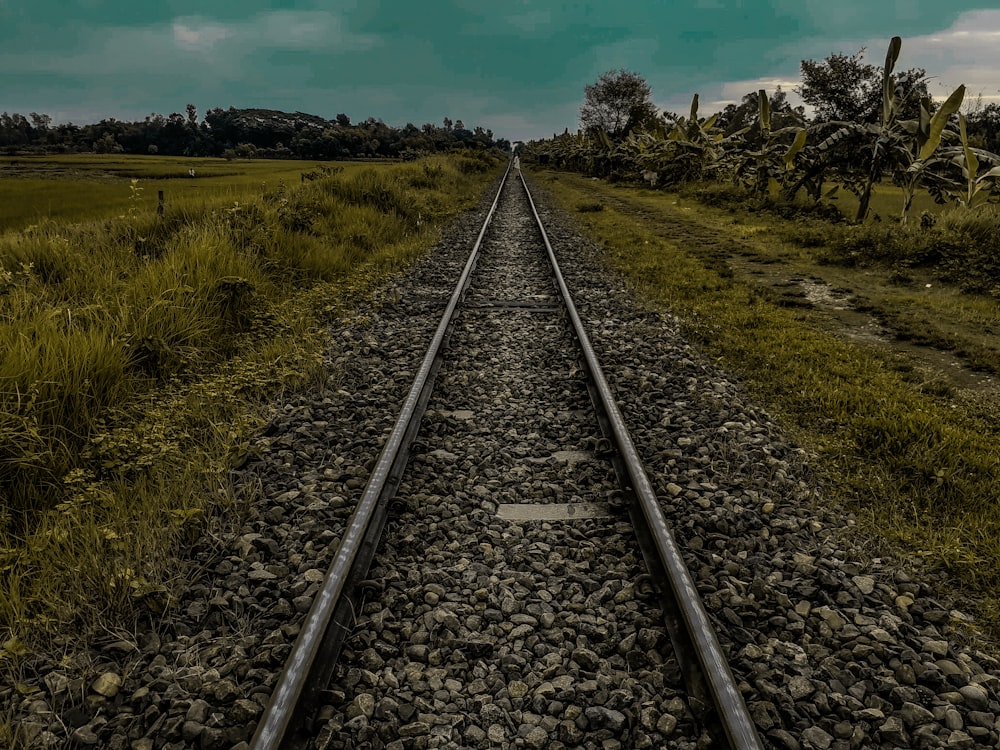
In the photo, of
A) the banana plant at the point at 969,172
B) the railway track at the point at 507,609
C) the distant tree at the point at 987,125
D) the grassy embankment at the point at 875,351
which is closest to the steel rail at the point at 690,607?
the railway track at the point at 507,609

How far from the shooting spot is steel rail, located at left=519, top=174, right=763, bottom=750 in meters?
1.96

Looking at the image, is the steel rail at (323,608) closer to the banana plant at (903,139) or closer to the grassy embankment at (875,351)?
A: the grassy embankment at (875,351)

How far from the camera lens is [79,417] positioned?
4051mm

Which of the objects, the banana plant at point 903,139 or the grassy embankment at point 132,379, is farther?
the banana plant at point 903,139

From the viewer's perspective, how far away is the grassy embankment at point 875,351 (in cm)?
333

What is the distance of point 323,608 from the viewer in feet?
8.05

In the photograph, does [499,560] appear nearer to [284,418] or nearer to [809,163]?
[284,418]

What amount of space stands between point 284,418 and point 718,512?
3201mm

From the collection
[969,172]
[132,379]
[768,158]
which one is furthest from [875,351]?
[768,158]

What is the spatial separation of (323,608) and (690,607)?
5.16ft

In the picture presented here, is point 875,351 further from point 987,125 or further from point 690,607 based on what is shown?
point 987,125

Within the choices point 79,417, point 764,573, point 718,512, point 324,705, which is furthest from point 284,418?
point 764,573

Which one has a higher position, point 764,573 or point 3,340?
point 3,340

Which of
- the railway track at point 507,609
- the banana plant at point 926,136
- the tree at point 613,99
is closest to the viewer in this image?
the railway track at point 507,609
